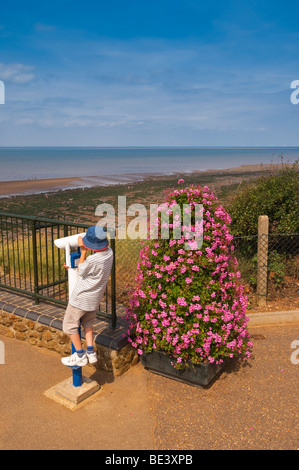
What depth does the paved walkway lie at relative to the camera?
3.87 meters

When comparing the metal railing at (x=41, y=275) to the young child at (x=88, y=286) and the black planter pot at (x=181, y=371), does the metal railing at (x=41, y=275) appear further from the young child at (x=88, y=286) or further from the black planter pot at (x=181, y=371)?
the young child at (x=88, y=286)

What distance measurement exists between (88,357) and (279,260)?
4.73 meters

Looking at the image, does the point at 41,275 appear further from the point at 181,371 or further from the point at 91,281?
the point at 181,371

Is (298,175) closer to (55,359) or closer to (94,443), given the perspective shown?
(55,359)

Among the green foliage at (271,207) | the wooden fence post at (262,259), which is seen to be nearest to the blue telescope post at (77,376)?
the wooden fence post at (262,259)

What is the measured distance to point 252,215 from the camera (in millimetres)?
7832

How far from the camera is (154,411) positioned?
4.34 metres

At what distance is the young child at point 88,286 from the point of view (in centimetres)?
409

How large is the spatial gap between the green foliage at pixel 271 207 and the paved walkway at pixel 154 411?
2.98m

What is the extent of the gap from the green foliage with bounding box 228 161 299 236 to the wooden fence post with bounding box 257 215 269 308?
2.67 feet

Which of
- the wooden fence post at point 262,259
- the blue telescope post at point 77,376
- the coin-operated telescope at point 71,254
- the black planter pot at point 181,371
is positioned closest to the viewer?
the coin-operated telescope at point 71,254
